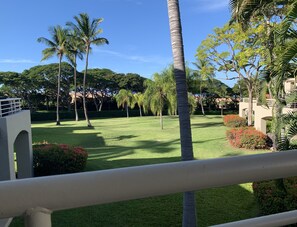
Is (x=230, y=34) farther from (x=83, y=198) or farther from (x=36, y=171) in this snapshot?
(x=83, y=198)

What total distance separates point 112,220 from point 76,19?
26.3m

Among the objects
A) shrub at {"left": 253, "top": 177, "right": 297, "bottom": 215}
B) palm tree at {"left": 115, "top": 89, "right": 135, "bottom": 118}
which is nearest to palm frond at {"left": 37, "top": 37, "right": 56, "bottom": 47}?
palm tree at {"left": 115, "top": 89, "right": 135, "bottom": 118}

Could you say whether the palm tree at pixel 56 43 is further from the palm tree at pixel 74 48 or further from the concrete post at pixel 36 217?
the concrete post at pixel 36 217

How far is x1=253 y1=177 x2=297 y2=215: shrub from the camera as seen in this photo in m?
6.57

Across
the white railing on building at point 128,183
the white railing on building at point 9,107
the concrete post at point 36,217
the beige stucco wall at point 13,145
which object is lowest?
the beige stucco wall at point 13,145

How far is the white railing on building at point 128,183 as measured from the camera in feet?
2.44

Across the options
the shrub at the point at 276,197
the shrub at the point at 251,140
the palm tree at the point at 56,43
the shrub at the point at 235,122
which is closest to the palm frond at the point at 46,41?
the palm tree at the point at 56,43

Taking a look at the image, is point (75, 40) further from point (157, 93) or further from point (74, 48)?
point (157, 93)

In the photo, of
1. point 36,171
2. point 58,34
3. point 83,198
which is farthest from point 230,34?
point 83,198

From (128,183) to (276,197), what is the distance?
7.12m

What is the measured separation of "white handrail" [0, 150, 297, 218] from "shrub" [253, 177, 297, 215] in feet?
19.8

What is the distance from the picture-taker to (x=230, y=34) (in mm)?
28328

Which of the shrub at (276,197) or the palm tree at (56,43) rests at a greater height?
the palm tree at (56,43)

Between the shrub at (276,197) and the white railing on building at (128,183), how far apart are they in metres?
6.03
